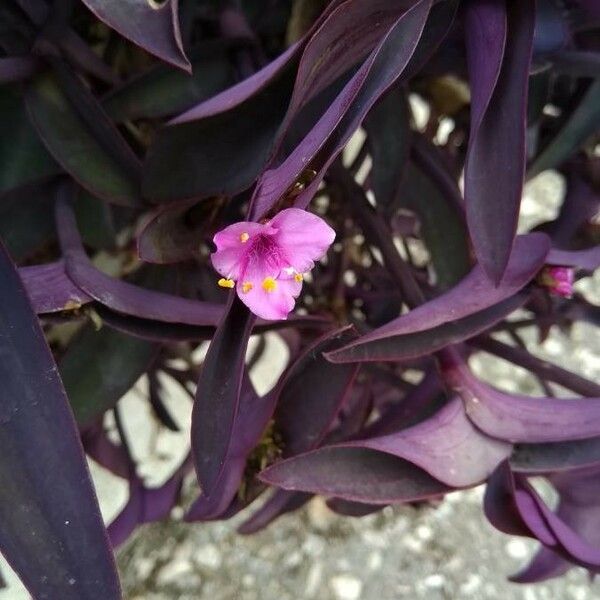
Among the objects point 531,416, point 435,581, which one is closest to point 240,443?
point 531,416

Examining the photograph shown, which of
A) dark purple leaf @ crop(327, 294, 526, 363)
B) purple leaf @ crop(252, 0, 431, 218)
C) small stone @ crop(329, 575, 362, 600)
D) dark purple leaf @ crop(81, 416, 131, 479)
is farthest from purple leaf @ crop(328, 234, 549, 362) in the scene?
small stone @ crop(329, 575, 362, 600)

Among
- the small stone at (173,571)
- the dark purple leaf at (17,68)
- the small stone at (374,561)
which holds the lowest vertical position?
the small stone at (374,561)

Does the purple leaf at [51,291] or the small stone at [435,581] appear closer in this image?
the purple leaf at [51,291]

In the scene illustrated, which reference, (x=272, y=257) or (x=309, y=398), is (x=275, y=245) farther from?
(x=309, y=398)

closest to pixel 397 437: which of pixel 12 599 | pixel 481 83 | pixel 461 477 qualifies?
pixel 461 477

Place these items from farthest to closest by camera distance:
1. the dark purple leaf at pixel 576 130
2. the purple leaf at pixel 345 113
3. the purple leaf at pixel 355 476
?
the dark purple leaf at pixel 576 130
the purple leaf at pixel 355 476
the purple leaf at pixel 345 113

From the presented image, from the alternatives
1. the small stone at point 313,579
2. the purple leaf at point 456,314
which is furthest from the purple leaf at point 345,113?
the small stone at point 313,579

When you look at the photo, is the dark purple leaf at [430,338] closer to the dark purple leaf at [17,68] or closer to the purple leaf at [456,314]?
the purple leaf at [456,314]
